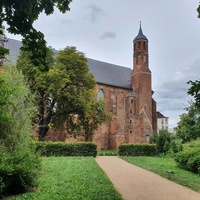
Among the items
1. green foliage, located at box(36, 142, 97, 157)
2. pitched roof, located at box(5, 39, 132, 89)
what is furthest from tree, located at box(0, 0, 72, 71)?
pitched roof, located at box(5, 39, 132, 89)

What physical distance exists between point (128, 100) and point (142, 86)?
10.8 feet

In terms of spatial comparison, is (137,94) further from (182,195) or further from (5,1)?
(5,1)

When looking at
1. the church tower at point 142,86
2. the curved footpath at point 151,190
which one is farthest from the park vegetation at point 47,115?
the church tower at point 142,86

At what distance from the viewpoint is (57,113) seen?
26.4 m

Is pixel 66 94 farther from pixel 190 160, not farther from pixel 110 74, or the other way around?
pixel 110 74

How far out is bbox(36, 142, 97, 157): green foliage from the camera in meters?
22.3

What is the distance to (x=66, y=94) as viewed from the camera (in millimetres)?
25156

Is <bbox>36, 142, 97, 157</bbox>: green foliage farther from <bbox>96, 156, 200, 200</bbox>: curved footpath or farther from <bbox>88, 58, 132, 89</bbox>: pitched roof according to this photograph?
<bbox>88, 58, 132, 89</bbox>: pitched roof

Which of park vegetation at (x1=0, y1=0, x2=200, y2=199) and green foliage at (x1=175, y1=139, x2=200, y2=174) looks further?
green foliage at (x1=175, y1=139, x2=200, y2=174)

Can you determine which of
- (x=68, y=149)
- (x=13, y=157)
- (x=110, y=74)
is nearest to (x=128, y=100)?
(x=110, y=74)

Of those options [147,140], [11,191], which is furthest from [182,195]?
[147,140]

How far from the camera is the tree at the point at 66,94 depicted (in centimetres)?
2491

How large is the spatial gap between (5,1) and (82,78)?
22.2 meters

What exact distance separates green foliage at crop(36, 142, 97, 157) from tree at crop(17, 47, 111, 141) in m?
3.13
